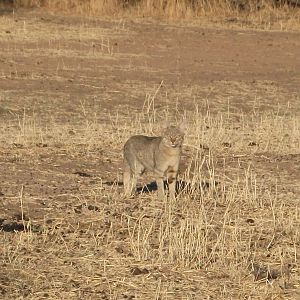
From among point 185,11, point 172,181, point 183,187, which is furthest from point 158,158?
point 185,11

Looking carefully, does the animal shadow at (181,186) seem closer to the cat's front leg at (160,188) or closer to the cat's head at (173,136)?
the cat's front leg at (160,188)

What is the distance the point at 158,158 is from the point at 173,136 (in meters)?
0.26

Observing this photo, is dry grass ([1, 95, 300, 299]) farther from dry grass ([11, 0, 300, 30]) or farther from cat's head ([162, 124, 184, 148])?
dry grass ([11, 0, 300, 30])

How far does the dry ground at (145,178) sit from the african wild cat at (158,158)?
0.63 ft

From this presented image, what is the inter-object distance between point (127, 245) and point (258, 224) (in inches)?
56.1

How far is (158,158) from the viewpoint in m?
9.77

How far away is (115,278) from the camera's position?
23.8ft

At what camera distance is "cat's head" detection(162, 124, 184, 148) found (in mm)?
9656

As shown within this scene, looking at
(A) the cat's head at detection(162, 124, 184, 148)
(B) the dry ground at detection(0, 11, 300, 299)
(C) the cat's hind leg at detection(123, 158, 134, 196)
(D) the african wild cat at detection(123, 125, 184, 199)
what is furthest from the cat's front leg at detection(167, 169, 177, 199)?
(C) the cat's hind leg at detection(123, 158, 134, 196)

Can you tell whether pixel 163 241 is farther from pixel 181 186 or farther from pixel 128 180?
pixel 181 186

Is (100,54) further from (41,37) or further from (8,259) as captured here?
(8,259)

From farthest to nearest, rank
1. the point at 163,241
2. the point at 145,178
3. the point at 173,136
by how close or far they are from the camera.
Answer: the point at 145,178 < the point at 173,136 < the point at 163,241

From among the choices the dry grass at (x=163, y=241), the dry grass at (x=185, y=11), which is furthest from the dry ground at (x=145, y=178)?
the dry grass at (x=185, y=11)

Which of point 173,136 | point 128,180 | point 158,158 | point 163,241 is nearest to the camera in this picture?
point 163,241
